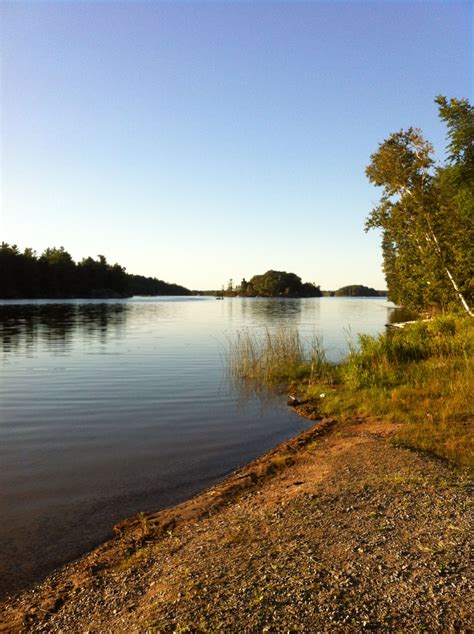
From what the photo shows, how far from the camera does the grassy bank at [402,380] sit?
11.5 meters

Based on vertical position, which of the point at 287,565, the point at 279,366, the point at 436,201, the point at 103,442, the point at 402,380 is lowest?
the point at 103,442

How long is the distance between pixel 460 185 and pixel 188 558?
1009 inches

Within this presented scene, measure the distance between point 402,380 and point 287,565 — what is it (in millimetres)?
13112

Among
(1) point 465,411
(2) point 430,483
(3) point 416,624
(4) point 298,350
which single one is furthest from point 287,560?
(4) point 298,350

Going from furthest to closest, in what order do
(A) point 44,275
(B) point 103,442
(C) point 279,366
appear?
(A) point 44,275
(C) point 279,366
(B) point 103,442

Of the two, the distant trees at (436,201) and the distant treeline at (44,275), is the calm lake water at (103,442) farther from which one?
the distant treeline at (44,275)

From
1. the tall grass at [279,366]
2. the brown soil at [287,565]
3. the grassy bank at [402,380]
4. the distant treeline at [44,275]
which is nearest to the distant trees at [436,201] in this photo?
the grassy bank at [402,380]

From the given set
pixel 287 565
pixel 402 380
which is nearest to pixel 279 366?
pixel 402 380

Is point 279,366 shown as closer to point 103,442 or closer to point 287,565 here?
point 103,442

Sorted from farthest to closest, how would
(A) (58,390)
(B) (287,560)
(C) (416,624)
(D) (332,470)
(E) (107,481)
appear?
1. (A) (58,390)
2. (E) (107,481)
3. (D) (332,470)
4. (B) (287,560)
5. (C) (416,624)

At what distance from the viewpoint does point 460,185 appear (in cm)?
2550

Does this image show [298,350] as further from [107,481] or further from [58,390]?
[107,481]

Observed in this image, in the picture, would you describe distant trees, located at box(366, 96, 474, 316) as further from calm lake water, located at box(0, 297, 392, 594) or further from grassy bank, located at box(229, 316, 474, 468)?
calm lake water, located at box(0, 297, 392, 594)

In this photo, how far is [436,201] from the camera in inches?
1149
